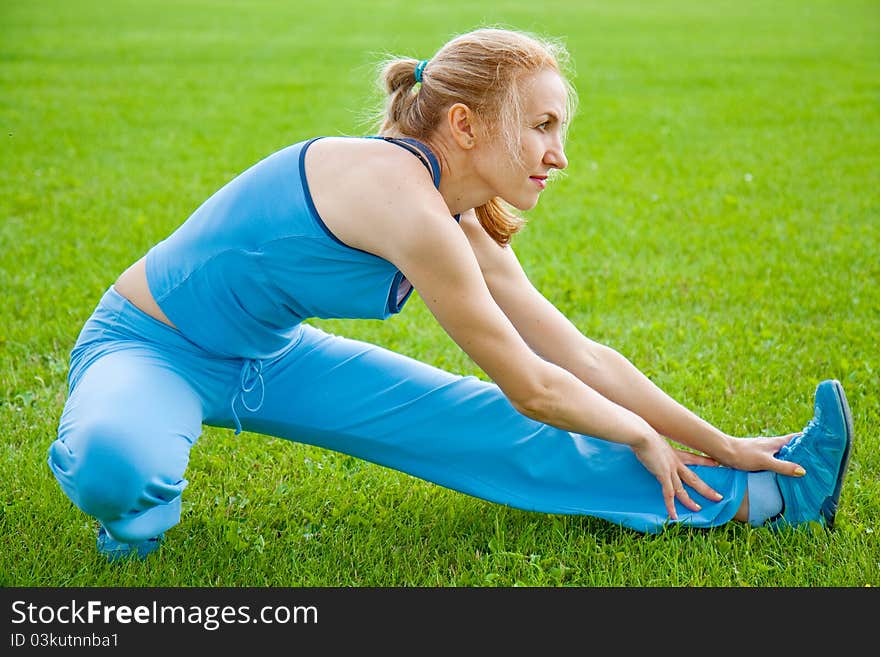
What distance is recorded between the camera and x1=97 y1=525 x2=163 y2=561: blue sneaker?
2.84m

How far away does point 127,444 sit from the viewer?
8.25 feet

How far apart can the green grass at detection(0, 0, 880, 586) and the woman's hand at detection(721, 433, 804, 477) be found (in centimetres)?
19

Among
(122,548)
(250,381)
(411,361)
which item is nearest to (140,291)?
(250,381)

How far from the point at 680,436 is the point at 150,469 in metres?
1.55

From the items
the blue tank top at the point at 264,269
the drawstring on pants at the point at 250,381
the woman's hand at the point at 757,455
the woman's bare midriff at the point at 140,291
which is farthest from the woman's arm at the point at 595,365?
the woman's bare midriff at the point at 140,291

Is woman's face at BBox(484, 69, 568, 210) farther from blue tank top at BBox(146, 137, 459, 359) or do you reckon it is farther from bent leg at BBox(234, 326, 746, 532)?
bent leg at BBox(234, 326, 746, 532)

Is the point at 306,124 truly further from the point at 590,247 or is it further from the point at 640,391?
the point at 640,391

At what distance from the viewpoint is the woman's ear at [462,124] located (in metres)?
2.53

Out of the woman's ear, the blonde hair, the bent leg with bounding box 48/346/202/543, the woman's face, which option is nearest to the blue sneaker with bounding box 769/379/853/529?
the woman's face

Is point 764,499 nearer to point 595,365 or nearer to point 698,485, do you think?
point 698,485

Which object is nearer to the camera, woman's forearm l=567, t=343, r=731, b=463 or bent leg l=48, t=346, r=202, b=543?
bent leg l=48, t=346, r=202, b=543

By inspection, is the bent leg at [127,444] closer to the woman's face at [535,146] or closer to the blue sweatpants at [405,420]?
the blue sweatpants at [405,420]

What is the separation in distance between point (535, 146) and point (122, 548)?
1579 mm

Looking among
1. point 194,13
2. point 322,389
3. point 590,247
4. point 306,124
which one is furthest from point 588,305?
point 194,13
